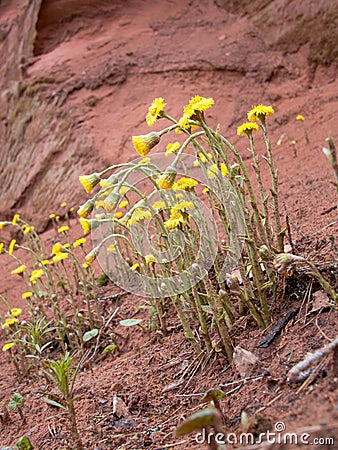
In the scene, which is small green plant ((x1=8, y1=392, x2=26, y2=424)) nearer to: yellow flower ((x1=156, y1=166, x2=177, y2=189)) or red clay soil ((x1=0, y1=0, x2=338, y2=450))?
red clay soil ((x1=0, y1=0, x2=338, y2=450))

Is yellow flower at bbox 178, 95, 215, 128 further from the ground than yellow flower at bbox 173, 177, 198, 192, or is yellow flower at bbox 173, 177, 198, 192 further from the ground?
yellow flower at bbox 178, 95, 215, 128

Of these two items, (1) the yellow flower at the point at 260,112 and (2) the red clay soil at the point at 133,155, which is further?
(1) the yellow flower at the point at 260,112

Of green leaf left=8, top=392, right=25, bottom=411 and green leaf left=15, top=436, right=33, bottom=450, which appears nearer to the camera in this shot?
green leaf left=15, top=436, right=33, bottom=450

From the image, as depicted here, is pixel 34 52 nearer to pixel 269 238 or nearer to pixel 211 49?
pixel 211 49

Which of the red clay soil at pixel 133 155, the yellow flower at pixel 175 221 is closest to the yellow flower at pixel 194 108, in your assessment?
the yellow flower at pixel 175 221

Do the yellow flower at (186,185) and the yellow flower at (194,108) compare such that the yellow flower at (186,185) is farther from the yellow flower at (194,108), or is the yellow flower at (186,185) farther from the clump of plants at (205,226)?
the yellow flower at (194,108)

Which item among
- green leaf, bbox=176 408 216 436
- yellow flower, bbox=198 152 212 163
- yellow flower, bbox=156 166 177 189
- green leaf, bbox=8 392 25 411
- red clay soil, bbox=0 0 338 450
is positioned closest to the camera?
green leaf, bbox=176 408 216 436

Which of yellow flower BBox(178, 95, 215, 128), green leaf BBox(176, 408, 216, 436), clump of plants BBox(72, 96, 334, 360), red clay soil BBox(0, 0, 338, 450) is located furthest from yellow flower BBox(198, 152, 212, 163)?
green leaf BBox(176, 408, 216, 436)

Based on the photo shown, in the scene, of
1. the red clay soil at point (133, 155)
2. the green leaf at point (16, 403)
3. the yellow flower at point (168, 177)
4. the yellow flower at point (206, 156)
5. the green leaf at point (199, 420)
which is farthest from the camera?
the green leaf at point (16, 403)

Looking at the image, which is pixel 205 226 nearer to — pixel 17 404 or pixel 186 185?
pixel 186 185

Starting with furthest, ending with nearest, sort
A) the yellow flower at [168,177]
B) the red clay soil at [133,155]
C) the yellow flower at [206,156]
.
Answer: the yellow flower at [206,156], the yellow flower at [168,177], the red clay soil at [133,155]
